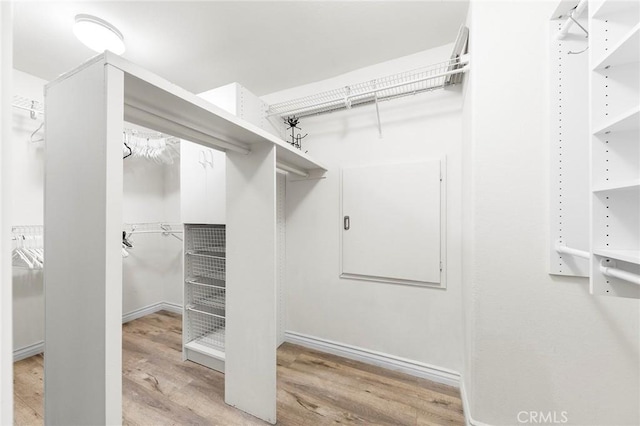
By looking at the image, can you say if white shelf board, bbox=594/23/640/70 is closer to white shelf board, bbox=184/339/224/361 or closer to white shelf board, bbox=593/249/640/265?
white shelf board, bbox=593/249/640/265

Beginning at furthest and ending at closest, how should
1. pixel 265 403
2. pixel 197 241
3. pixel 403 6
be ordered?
pixel 197 241, pixel 403 6, pixel 265 403

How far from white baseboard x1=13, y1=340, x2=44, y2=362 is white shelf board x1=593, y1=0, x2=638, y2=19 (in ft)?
14.2

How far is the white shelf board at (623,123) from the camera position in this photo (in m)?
0.74

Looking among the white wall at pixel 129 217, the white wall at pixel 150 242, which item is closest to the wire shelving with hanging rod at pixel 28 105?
the white wall at pixel 129 217

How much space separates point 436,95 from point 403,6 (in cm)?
67

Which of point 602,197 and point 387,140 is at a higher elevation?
point 387,140

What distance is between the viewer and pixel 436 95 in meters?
2.01

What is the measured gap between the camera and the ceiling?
5.42 feet

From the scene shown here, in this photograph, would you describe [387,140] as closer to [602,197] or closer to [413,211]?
[413,211]

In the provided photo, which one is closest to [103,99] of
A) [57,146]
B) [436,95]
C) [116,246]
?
[57,146]

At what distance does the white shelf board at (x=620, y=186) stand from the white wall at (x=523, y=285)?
1.44ft

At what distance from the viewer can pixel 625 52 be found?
0.81m

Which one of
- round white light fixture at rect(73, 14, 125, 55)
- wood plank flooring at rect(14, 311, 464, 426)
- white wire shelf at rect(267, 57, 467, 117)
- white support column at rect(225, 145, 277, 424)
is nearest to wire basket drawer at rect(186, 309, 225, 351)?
wood plank flooring at rect(14, 311, 464, 426)

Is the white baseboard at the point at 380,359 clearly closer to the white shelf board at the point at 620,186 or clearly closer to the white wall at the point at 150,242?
the white shelf board at the point at 620,186
